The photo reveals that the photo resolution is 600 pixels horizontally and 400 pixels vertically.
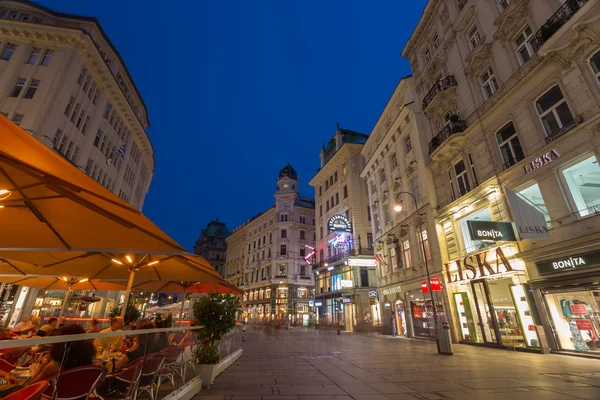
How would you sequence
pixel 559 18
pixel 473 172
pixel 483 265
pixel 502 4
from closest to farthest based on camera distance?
1. pixel 559 18
2. pixel 483 265
3. pixel 502 4
4. pixel 473 172

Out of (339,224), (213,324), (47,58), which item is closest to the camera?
(213,324)

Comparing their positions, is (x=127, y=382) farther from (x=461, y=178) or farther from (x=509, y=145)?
(x=461, y=178)

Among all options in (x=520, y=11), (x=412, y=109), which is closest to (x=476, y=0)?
(x=520, y=11)

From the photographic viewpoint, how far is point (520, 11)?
49.5 ft

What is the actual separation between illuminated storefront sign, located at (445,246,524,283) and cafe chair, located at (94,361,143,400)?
16123 mm

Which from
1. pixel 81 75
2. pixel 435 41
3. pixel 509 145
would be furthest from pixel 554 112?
pixel 81 75

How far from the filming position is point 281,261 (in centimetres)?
5394

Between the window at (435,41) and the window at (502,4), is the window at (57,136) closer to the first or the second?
the window at (435,41)

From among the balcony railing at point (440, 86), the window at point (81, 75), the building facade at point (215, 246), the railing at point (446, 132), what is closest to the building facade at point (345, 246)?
the railing at point (446, 132)

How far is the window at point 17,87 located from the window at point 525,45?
3534 cm

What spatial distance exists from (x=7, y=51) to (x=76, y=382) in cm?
3471

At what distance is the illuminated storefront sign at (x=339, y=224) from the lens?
33.7 metres

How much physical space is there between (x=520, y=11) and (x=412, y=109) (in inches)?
A: 392

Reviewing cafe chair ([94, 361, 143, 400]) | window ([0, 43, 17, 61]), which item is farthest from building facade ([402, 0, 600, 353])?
window ([0, 43, 17, 61])
